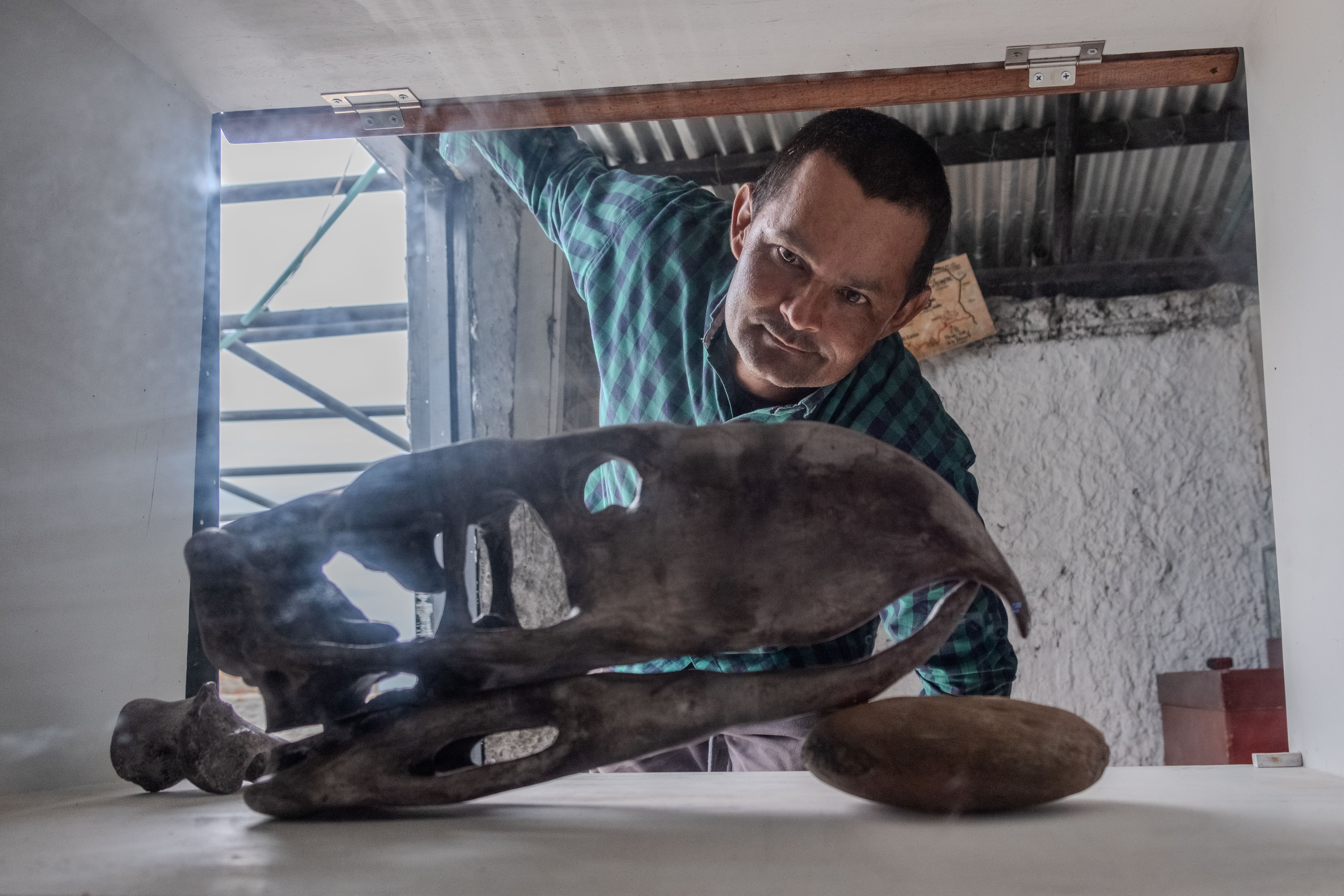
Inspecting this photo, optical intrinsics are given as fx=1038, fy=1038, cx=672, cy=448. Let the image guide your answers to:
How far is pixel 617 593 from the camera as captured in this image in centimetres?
50

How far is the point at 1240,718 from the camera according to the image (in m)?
0.97

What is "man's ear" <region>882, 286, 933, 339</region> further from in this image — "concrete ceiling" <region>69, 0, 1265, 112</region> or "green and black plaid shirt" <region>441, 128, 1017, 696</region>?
"concrete ceiling" <region>69, 0, 1265, 112</region>

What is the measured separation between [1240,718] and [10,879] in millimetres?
975

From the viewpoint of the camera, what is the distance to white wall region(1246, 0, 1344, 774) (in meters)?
0.66

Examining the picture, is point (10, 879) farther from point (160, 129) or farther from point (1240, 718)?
point (1240, 718)

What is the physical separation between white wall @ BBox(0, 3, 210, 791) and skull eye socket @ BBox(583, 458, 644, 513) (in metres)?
0.31

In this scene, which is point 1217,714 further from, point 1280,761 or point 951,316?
point 951,316

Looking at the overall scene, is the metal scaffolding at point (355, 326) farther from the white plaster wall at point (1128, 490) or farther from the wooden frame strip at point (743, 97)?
the white plaster wall at point (1128, 490)

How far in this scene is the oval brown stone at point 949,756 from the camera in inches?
18.7

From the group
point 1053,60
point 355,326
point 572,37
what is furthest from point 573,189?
point 1053,60

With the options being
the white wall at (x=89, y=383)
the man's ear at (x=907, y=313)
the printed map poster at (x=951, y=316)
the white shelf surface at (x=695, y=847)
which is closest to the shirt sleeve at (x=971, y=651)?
the white shelf surface at (x=695, y=847)

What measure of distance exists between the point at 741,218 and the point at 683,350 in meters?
0.11

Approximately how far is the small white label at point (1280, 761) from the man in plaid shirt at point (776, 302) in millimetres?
193

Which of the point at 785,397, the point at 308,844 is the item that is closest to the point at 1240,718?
the point at 785,397
